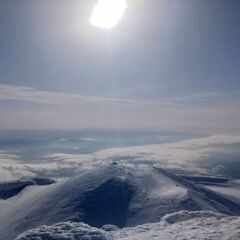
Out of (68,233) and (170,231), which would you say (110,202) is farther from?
(170,231)

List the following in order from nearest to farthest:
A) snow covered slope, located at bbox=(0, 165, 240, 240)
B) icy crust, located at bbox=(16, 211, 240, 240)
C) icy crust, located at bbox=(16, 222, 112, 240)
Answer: icy crust, located at bbox=(16, 211, 240, 240) → icy crust, located at bbox=(16, 222, 112, 240) → snow covered slope, located at bbox=(0, 165, 240, 240)

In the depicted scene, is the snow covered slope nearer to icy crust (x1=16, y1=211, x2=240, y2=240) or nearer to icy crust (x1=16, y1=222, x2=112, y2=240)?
icy crust (x1=16, y1=211, x2=240, y2=240)

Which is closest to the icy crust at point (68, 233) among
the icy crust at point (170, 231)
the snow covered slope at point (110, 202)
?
the icy crust at point (170, 231)

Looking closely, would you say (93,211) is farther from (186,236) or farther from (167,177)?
(186,236)

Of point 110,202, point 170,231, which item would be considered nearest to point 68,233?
point 170,231

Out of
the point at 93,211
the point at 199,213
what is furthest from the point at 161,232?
the point at 93,211

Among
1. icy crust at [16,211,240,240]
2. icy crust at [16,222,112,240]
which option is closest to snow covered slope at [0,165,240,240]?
icy crust at [16,211,240,240]
